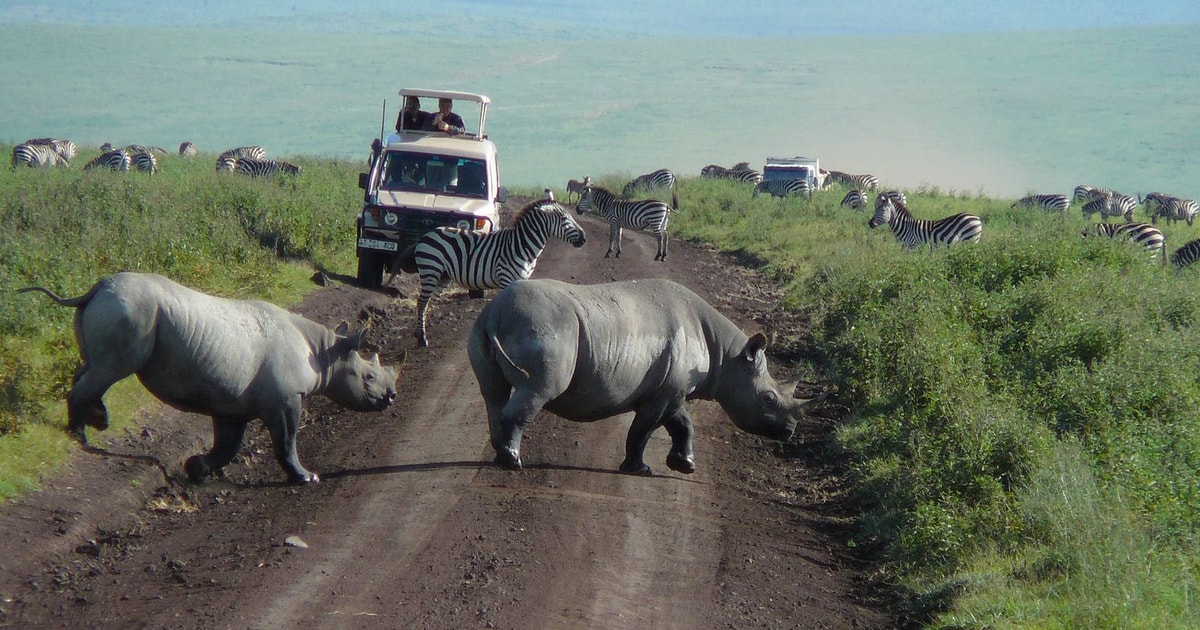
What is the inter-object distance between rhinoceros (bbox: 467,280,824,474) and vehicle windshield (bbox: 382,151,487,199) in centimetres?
804

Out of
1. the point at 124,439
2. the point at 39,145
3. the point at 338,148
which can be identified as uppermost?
the point at 124,439

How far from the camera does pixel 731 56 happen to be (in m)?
129

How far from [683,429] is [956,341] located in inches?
121

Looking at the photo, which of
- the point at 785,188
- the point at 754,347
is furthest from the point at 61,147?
the point at 754,347

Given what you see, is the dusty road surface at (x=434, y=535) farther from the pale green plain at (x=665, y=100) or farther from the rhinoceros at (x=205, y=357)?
the pale green plain at (x=665, y=100)

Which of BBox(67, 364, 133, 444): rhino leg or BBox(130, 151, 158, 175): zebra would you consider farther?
BBox(130, 151, 158, 175): zebra

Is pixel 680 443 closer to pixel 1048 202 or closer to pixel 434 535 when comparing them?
pixel 434 535

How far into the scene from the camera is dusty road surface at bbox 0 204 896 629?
6105 millimetres

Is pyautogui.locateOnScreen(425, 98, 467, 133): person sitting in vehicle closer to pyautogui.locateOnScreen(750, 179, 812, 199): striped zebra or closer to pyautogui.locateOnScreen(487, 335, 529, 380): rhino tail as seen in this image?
pyautogui.locateOnScreen(487, 335, 529, 380): rhino tail

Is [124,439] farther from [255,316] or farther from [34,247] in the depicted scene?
[34,247]

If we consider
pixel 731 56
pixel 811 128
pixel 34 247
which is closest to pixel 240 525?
pixel 34 247

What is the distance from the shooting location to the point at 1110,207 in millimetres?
37688

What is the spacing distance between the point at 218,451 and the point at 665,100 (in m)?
86.9

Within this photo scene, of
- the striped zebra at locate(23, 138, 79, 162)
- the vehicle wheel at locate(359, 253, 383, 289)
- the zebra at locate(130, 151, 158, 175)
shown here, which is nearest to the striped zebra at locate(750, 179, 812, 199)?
the zebra at locate(130, 151, 158, 175)
